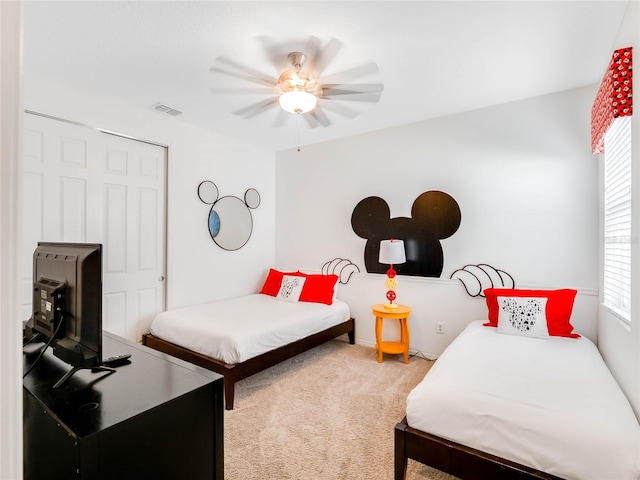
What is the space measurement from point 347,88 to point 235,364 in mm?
2358

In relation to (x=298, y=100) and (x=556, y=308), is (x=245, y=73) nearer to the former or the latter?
(x=298, y=100)

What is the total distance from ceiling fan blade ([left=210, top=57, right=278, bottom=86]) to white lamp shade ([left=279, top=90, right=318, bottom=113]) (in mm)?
311

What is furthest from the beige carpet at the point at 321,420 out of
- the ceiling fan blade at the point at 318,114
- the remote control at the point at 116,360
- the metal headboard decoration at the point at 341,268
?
the ceiling fan blade at the point at 318,114

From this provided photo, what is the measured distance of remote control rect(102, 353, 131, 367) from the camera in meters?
1.49

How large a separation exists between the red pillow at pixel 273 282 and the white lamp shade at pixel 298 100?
238cm

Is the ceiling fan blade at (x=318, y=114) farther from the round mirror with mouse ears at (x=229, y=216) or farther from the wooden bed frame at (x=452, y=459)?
the wooden bed frame at (x=452, y=459)

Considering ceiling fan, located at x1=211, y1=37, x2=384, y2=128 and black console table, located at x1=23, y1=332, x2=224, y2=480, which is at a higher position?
ceiling fan, located at x1=211, y1=37, x2=384, y2=128

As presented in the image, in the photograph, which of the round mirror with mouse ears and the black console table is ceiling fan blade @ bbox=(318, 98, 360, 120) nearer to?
the round mirror with mouse ears

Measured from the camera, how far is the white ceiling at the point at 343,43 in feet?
6.26

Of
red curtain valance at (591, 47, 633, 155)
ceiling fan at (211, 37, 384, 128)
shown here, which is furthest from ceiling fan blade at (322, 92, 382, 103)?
red curtain valance at (591, 47, 633, 155)

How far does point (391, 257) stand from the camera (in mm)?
3543

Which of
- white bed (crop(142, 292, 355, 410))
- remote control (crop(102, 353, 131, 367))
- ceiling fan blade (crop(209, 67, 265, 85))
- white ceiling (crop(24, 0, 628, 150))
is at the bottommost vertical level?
white bed (crop(142, 292, 355, 410))

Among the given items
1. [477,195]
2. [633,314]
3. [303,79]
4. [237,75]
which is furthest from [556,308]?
[237,75]

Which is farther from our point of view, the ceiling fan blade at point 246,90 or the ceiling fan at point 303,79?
the ceiling fan blade at point 246,90
